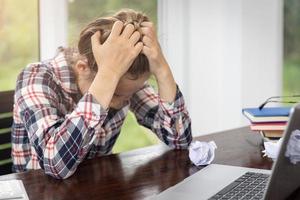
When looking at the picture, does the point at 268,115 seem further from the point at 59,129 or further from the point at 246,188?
the point at 59,129

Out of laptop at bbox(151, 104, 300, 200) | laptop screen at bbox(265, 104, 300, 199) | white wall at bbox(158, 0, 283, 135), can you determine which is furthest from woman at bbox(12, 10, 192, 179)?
white wall at bbox(158, 0, 283, 135)

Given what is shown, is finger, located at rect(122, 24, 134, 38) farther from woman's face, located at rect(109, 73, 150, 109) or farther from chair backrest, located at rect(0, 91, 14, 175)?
chair backrest, located at rect(0, 91, 14, 175)

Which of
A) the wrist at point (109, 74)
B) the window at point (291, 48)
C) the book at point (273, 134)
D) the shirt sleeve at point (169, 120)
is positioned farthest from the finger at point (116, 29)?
the window at point (291, 48)

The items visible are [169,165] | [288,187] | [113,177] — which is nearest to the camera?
[288,187]

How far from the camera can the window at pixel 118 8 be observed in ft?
8.79

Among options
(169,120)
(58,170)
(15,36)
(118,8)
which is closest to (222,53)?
(118,8)

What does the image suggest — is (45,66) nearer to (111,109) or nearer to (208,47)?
(111,109)

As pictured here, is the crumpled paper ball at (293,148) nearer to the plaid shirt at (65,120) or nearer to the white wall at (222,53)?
the plaid shirt at (65,120)

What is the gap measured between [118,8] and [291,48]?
931 millimetres

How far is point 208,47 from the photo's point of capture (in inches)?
116

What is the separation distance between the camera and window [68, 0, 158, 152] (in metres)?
2.68

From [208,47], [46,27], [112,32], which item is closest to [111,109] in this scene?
[112,32]

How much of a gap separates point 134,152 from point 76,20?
1.30m

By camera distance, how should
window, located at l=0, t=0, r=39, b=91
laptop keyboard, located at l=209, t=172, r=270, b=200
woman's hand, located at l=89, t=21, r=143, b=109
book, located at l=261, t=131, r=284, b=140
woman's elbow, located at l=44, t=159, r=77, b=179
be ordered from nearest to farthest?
1. laptop keyboard, located at l=209, t=172, r=270, b=200
2. woman's elbow, located at l=44, t=159, r=77, b=179
3. woman's hand, located at l=89, t=21, r=143, b=109
4. book, located at l=261, t=131, r=284, b=140
5. window, located at l=0, t=0, r=39, b=91
